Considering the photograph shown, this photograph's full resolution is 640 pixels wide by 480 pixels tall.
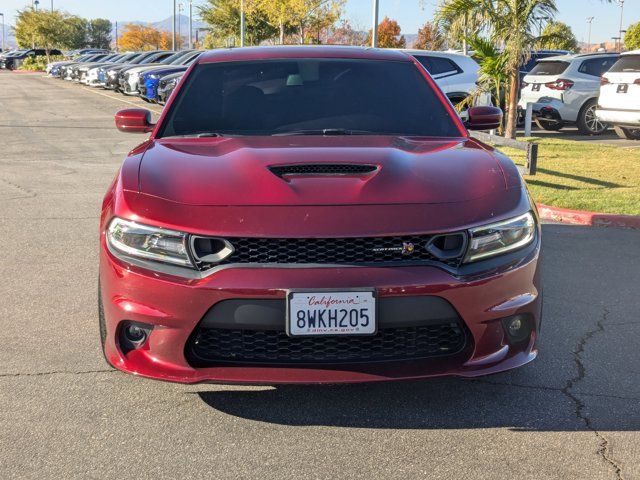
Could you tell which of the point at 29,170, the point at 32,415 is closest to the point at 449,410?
the point at 32,415

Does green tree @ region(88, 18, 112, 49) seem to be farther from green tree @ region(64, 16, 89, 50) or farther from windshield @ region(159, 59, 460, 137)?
windshield @ region(159, 59, 460, 137)

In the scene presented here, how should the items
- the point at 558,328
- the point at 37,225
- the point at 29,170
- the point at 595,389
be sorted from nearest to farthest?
1. the point at 595,389
2. the point at 558,328
3. the point at 37,225
4. the point at 29,170

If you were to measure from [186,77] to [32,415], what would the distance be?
225 centimetres

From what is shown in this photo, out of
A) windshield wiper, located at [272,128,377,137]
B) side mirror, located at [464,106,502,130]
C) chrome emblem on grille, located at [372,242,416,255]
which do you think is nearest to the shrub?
side mirror, located at [464,106,502,130]

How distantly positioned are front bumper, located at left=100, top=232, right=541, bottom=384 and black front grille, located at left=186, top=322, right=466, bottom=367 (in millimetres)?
32

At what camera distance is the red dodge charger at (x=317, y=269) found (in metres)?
3.04

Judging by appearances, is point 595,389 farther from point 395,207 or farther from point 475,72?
point 475,72

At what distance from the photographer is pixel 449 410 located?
138 inches

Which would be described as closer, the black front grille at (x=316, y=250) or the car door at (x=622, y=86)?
the black front grille at (x=316, y=250)

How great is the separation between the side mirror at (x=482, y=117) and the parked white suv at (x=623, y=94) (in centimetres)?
888

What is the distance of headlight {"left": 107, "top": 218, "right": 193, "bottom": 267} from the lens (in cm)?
312

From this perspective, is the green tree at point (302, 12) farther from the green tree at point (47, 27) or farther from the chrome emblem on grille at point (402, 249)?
the chrome emblem on grille at point (402, 249)

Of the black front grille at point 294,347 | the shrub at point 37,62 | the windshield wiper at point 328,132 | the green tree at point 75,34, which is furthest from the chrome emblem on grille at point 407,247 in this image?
the green tree at point 75,34

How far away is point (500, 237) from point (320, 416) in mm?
1077
